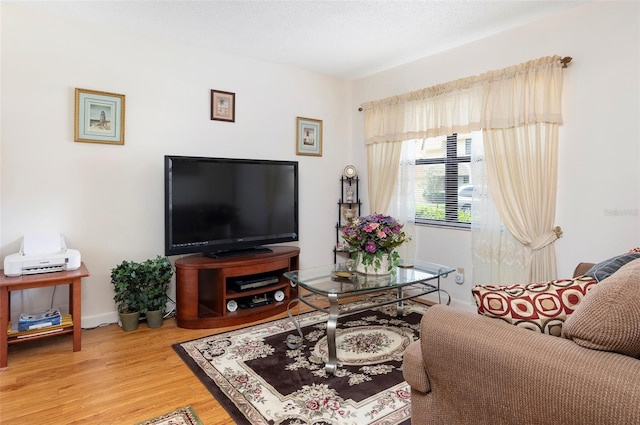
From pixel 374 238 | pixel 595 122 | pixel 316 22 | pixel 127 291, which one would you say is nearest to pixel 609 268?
pixel 374 238

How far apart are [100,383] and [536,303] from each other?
2.37 m

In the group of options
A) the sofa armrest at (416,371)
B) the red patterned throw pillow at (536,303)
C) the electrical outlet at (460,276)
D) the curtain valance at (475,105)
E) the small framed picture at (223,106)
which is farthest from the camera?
the small framed picture at (223,106)

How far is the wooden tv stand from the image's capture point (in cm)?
312

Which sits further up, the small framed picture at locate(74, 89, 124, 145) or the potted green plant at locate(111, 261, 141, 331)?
the small framed picture at locate(74, 89, 124, 145)

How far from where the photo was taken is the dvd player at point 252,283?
3283 millimetres

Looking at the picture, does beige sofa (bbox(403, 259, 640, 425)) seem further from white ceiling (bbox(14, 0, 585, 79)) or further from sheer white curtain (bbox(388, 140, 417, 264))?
sheer white curtain (bbox(388, 140, 417, 264))

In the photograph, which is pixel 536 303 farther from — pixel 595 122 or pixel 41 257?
pixel 41 257

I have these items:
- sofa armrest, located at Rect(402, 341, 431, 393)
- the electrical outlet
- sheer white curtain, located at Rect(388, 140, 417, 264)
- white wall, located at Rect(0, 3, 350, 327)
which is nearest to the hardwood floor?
white wall, located at Rect(0, 3, 350, 327)

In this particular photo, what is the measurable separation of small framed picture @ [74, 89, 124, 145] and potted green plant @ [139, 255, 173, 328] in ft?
3.61

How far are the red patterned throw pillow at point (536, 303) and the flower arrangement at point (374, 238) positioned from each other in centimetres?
138

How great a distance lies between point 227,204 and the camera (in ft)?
11.3

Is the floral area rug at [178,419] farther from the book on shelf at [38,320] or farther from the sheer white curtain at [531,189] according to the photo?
the sheer white curtain at [531,189]

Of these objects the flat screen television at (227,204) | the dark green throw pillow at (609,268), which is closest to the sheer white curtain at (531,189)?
the dark green throw pillow at (609,268)

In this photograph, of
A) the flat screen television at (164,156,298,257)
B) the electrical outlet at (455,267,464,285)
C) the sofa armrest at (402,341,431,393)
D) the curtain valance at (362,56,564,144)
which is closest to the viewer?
the sofa armrest at (402,341,431,393)
